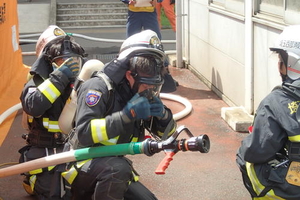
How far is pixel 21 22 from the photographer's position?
16734 mm

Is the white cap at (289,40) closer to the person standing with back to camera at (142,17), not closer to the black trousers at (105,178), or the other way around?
the black trousers at (105,178)

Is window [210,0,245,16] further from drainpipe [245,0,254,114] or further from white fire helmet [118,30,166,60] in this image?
white fire helmet [118,30,166,60]

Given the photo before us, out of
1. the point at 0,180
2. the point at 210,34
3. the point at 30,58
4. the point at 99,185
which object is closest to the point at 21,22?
the point at 30,58

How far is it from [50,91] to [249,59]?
10.4ft

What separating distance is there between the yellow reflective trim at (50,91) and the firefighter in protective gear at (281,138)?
1568mm

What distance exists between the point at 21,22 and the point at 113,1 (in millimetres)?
3068

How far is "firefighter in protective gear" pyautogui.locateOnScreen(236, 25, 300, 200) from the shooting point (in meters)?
3.42

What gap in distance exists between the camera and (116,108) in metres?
3.92

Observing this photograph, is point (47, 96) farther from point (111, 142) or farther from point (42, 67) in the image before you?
point (111, 142)

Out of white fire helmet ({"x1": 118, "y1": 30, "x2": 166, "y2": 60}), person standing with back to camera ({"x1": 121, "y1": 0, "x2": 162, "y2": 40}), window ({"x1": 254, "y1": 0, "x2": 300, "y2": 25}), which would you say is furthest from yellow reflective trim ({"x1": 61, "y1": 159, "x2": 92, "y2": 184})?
person standing with back to camera ({"x1": 121, "y1": 0, "x2": 162, "y2": 40})

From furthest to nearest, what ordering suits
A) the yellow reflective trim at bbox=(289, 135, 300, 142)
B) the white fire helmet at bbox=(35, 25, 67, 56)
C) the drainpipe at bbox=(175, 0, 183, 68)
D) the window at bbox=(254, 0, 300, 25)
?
the drainpipe at bbox=(175, 0, 183, 68)
the window at bbox=(254, 0, 300, 25)
the white fire helmet at bbox=(35, 25, 67, 56)
the yellow reflective trim at bbox=(289, 135, 300, 142)

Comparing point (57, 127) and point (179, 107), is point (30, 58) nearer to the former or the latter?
point (179, 107)

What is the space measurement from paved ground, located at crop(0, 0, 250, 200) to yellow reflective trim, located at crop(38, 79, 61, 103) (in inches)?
44.6

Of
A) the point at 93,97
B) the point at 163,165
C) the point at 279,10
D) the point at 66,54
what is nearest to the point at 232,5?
the point at 279,10
